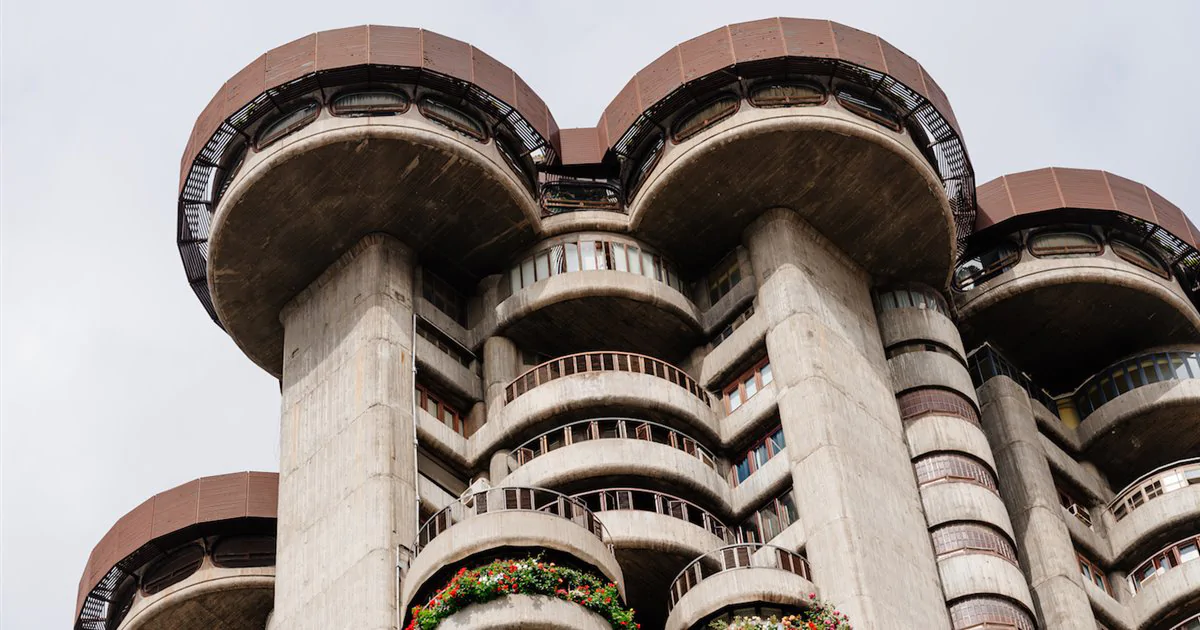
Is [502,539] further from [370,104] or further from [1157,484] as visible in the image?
[1157,484]

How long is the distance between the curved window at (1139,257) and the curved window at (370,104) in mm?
29337

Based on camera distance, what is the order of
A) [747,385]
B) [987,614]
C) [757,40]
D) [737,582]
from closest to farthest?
1. [737,582]
2. [987,614]
3. [747,385]
4. [757,40]

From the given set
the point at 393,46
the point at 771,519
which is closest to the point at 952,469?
the point at 771,519

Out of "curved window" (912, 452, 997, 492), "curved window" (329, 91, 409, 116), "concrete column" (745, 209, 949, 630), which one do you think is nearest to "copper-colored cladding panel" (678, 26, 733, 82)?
"concrete column" (745, 209, 949, 630)

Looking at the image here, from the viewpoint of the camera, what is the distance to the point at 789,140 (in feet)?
209

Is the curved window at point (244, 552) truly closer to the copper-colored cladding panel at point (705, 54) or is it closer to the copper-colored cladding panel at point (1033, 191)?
the copper-colored cladding panel at point (705, 54)

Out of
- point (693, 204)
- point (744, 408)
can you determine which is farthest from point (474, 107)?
point (744, 408)

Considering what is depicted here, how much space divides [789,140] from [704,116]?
376 cm

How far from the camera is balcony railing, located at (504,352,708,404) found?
62156 millimetres

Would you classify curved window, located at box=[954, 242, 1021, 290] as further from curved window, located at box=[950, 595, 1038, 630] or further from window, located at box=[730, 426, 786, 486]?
curved window, located at box=[950, 595, 1038, 630]

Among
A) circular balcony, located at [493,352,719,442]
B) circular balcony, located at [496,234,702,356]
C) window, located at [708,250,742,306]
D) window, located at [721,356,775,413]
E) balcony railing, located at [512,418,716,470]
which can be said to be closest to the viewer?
balcony railing, located at [512,418,716,470]

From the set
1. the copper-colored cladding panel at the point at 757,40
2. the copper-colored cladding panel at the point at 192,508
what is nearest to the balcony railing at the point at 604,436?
the copper-colored cladding panel at the point at 192,508

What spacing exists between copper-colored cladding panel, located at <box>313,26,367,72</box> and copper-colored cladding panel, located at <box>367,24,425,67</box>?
247mm

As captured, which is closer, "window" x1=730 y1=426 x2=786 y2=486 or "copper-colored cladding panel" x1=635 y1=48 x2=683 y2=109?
"window" x1=730 y1=426 x2=786 y2=486
